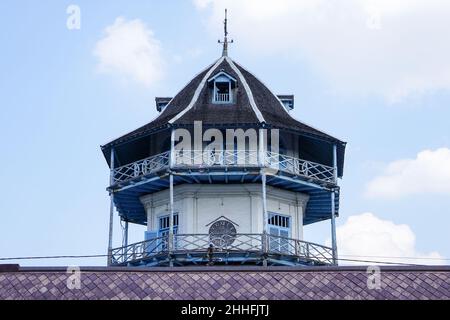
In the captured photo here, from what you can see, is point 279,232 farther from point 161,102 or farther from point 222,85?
point 161,102

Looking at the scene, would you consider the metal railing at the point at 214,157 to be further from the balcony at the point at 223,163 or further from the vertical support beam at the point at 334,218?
the vertical support beam at the point at 334,218

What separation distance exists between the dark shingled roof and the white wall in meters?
2.64

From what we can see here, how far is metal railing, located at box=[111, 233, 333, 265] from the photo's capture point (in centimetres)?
3588

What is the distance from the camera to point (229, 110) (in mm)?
39312

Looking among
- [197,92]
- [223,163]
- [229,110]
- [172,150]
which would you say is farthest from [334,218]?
[197,92]

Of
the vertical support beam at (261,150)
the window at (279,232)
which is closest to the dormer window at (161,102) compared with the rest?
the vertical support beam at (261,150)

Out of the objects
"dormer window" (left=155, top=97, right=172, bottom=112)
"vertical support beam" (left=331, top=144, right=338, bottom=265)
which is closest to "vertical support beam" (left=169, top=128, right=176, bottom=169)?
"dormer window" (left=155, top=97, right=172, bottom=112)

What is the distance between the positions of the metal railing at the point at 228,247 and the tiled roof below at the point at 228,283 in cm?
1502

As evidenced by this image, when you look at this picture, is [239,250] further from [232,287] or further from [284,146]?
[232,287]

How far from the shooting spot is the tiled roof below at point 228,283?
19.9m
